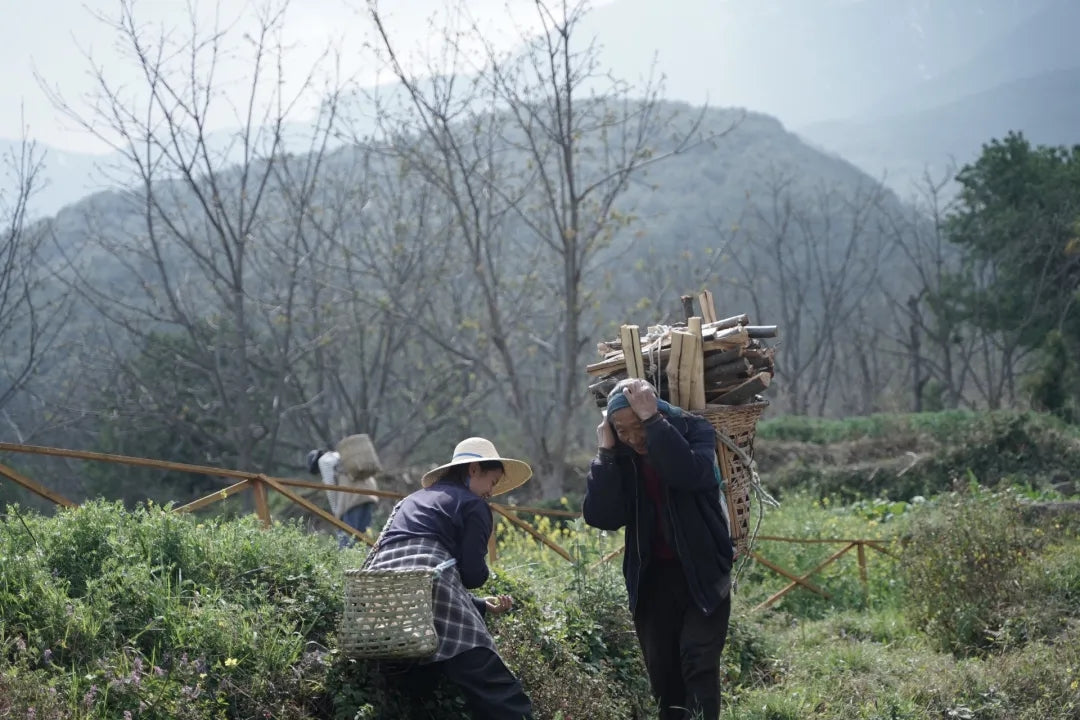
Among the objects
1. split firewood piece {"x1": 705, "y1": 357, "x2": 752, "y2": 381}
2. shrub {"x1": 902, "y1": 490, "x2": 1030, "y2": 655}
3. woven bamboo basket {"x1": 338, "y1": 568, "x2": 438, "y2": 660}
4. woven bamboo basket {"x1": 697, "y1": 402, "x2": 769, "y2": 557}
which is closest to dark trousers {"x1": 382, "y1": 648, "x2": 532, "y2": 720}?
woven bamboo basket {"x1": 338, "y1": 568, "x2": 438, "y2": 660}

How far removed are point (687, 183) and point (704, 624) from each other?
77205 mm

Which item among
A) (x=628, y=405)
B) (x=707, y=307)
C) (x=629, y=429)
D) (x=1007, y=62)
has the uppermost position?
(x=1007, y=62)

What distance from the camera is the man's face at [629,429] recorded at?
4.79 m

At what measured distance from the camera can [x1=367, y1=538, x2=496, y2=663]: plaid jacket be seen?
4.58m

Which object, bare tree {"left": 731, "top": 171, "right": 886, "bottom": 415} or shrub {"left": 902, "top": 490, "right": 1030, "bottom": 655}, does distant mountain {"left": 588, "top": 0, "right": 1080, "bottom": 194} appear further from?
shrub {"left": 902, "top": 490, "right": 1030, "bottom": 655}

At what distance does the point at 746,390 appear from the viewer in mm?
5176

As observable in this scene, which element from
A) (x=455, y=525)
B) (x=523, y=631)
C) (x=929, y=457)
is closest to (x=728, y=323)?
(x=455, y=525)

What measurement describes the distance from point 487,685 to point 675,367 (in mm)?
1730

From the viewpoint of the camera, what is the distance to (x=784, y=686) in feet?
20.7

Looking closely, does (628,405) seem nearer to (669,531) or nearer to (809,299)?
(669,531)

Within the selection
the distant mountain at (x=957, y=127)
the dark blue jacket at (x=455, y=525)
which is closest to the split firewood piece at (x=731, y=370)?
the dark blue jacket at (x=455, y=525)

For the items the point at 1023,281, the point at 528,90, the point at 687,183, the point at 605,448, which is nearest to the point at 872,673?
the point at 605,448

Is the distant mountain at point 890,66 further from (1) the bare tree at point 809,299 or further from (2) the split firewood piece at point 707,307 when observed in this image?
(2) the split firewood piece at point 707,307

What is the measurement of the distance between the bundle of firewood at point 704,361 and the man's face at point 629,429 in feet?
1.27
